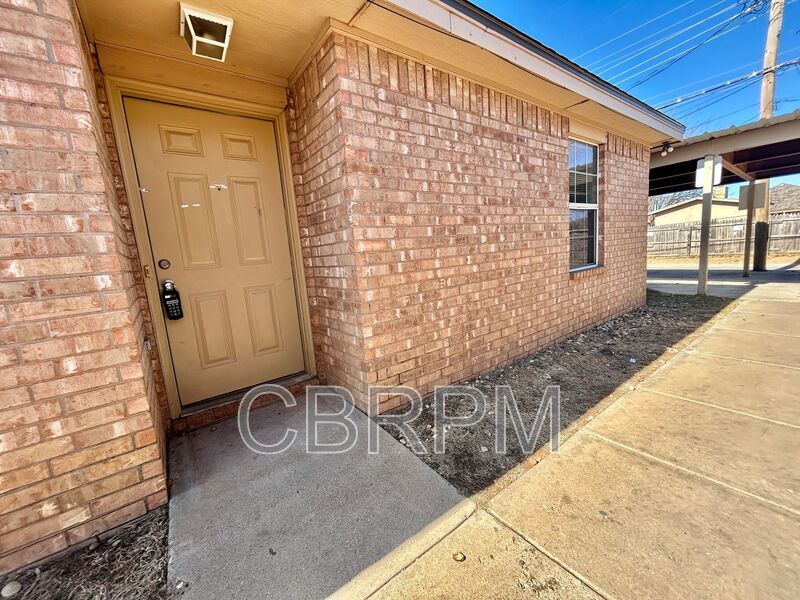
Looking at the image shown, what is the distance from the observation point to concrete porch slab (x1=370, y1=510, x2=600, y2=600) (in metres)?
1.23

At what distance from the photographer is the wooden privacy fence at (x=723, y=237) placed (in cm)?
1358

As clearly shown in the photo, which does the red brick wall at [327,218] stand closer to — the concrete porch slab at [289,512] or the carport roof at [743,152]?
the concrete porch slab at [289,512]

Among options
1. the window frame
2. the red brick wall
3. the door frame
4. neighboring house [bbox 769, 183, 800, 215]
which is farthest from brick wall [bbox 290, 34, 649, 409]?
neighboring house [bbox 769, 183, 800, 215]

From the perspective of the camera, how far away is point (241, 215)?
2.71 m

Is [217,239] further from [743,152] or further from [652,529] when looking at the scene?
[743,152]

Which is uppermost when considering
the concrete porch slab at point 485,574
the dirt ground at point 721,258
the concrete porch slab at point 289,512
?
the concrete porch slab at point 289,512

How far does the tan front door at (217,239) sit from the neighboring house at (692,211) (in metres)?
25.5

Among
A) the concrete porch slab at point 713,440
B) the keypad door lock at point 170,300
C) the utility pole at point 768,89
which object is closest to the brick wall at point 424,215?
the keypad door lock at point 170,300

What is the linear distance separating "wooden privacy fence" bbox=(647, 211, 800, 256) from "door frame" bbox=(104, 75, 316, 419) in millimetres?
14464

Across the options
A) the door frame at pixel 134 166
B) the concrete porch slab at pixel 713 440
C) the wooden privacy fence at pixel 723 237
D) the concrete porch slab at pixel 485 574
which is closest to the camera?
the concrete porch slab at pixel 485 574

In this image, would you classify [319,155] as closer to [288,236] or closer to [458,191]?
[288,236]

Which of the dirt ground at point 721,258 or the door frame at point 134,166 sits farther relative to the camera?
the dirt ground at point 721,258

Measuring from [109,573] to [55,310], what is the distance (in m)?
1.14

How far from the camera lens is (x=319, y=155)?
99.4 inches
